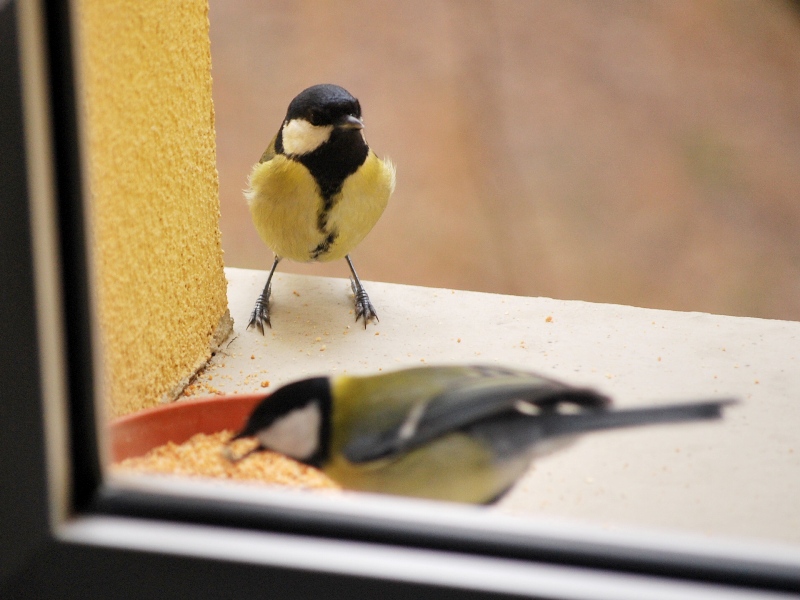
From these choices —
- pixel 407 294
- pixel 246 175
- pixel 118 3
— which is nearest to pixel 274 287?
pixel 246 175

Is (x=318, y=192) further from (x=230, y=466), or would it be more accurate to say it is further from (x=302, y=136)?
(x=230, y=466)

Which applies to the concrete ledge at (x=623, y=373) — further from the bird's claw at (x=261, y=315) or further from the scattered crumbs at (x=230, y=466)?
the scattered crumbs at (x=230, y=466)

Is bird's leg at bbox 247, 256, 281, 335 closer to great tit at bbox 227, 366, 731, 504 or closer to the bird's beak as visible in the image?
the bird's beak

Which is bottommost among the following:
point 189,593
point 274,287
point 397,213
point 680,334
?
point 189,593

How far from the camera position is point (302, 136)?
4.22ft

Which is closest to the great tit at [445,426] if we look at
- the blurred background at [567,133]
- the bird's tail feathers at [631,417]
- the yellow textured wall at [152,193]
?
the bird's tail feathers at [631,417]

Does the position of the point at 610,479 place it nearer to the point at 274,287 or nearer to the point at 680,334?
the point at 680,334

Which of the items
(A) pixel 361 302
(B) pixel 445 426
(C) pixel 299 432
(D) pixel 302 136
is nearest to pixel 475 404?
(B) pixel 445 426

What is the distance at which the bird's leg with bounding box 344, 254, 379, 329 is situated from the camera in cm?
117

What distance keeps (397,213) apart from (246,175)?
0.89 feet

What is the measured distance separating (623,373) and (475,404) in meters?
0.18

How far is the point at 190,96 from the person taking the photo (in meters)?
1.14

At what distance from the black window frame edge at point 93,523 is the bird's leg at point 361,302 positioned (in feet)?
1.90

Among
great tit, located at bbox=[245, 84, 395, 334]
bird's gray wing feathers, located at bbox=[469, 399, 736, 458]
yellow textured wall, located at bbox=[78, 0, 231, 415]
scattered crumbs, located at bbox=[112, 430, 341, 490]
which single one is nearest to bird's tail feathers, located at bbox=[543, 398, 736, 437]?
bird's gray wing feathers, located at bbox=[469, 399, 736, 458]
